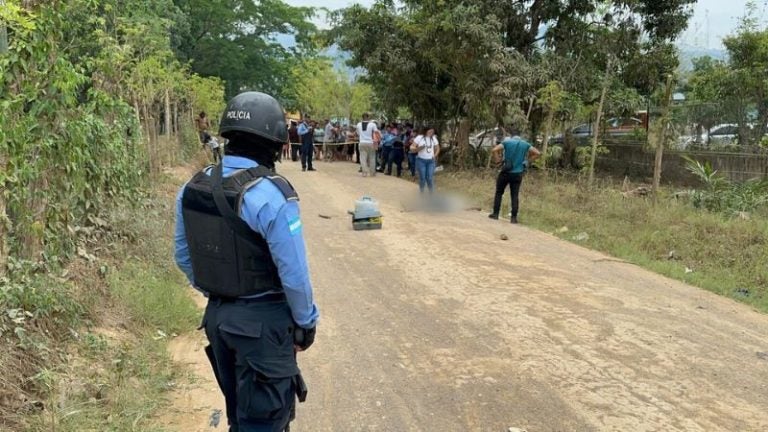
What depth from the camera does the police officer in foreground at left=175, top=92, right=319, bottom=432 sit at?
2469mm

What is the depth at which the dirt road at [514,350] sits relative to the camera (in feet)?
12.7

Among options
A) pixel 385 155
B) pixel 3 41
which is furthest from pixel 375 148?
pixel 3 41

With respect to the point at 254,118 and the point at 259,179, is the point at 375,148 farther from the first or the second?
the point at 259,179

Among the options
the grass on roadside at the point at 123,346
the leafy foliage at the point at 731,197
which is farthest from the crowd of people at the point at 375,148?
the grass on roadside at the point at 123,346

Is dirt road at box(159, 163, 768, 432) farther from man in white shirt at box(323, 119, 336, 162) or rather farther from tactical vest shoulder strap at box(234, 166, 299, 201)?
man in white shirt at box(323, 119, 336, 162)

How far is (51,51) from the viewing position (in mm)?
3996

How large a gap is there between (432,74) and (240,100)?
60.2ft

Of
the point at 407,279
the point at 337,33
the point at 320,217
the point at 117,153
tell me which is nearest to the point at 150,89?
the point at 320,217

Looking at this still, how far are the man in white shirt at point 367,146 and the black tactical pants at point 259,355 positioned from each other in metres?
14.6

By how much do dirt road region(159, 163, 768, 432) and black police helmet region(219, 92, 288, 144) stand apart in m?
1.92

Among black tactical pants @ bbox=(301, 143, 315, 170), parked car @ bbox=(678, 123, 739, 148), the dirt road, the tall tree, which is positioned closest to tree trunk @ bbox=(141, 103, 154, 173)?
the dirt road

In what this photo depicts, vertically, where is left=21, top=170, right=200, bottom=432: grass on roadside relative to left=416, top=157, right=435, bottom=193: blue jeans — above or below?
below

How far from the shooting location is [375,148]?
1764 centimetres

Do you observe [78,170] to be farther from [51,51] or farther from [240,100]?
[240,100]
